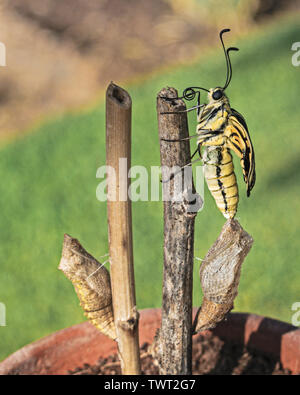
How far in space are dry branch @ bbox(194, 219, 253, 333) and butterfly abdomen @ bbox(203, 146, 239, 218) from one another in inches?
1.9

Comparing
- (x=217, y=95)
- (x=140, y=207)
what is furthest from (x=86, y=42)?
(x=217, y=95)

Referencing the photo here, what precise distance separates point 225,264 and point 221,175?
0.17 m

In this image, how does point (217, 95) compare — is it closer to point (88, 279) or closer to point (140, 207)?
point (88, 279)

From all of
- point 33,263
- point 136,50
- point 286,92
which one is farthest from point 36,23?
point 33,263

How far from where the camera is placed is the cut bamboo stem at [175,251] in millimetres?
879

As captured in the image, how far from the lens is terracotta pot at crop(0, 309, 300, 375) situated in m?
1.23

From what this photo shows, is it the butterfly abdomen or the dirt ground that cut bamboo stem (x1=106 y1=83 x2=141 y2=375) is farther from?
the dirt ground

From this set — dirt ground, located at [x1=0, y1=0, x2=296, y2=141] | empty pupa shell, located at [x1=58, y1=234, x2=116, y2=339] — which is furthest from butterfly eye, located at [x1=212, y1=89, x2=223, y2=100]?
dirt ground, located at [x1=0, y1=0, x2=296, y2=141]

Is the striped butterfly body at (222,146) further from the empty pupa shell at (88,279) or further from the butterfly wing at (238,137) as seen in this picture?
the empty pupa shell at (88,279)

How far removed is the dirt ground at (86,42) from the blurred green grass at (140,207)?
64 centimetres

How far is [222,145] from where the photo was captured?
0.99 m

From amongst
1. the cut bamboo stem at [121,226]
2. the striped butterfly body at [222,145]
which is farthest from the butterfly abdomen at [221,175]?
the cut bamboo stem at [121,226]

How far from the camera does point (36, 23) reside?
4.48 m

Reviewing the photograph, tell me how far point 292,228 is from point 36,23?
123 inches
